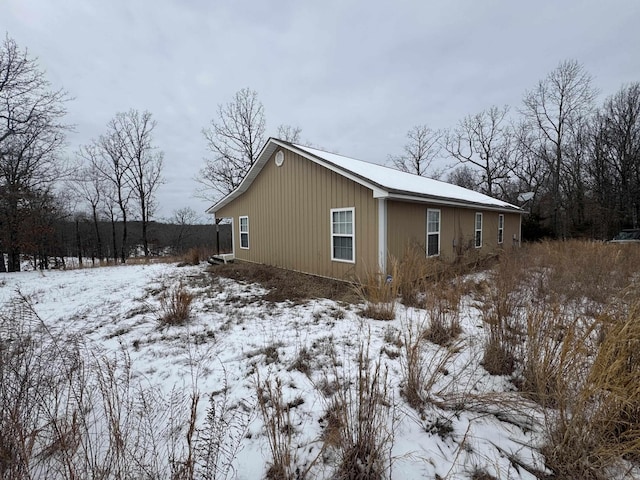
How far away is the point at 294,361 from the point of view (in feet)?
9.22

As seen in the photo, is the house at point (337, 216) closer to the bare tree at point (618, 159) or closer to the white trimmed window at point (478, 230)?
the white trimmed window at point (478, 230)

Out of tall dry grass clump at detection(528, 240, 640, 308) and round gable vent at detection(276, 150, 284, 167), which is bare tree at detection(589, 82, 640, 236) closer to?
tall dry grass clump at detection(528, 240, 640, 308)

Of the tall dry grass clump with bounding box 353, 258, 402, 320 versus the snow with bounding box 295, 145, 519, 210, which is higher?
the snow with bounding box 295, 145, 519, 210

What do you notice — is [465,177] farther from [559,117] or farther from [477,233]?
Answer: [477,233]

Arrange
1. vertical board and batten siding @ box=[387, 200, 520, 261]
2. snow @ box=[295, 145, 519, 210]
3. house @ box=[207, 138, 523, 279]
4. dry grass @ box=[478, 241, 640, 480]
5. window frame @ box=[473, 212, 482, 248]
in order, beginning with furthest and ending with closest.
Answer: window frame @ box=[473, 212, 482, 248], snow @ box=[295, 145, 519, 210], vertical board and batten siding @ box=[387, 200, 520, 261], house @ box=[207, 138, 523, 279], dry grass @ box=[478, 241, 640, 480]

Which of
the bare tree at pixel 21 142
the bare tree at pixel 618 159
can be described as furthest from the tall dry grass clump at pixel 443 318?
the bare tree at pixel 618 159

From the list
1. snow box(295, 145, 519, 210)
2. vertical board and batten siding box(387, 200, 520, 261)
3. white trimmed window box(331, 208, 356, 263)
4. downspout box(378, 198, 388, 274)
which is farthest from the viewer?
white trimmed window box(331, 208, 356, 263)

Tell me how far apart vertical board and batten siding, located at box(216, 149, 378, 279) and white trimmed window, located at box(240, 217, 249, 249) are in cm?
39

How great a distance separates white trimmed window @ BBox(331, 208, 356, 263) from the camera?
681 centimetres

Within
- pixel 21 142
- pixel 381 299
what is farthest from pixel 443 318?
pixel 21 142

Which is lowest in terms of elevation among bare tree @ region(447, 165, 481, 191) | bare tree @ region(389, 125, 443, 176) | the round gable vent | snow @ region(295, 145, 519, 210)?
snow @ region(295, 145, 519, 210)

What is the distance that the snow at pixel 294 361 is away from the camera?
1681 millimetres

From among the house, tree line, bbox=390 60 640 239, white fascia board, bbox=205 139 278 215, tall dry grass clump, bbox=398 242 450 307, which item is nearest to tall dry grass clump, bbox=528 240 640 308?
tall dry grass clump, bbox=398 242 450 307

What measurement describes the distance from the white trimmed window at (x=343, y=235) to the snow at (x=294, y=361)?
2.17 m
